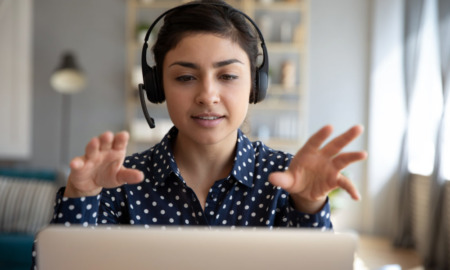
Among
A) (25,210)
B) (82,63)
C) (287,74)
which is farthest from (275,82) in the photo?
(25,210)

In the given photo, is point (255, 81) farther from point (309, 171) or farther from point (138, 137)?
point (138, 137)

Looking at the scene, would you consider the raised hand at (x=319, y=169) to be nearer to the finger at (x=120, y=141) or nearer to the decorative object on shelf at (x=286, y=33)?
the finger at (x=120, y=141)

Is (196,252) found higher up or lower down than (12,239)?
higher up

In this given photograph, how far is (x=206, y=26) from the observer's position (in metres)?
1.17

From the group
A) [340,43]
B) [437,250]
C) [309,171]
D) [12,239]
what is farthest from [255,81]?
[340,43]

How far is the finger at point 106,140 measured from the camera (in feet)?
2.62

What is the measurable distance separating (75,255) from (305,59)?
16.1ft

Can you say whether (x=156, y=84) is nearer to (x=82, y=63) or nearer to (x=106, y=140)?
(x=106, y=140)

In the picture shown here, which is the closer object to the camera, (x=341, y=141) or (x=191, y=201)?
(x=341, y=141)

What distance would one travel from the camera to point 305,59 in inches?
211

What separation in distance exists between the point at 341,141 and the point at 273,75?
4.84m

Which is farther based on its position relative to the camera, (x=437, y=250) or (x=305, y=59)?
(x=305, y=59)

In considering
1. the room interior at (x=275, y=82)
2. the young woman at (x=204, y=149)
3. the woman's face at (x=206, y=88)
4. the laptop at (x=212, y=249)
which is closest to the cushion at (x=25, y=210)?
the room interior at (x=275, y=82)

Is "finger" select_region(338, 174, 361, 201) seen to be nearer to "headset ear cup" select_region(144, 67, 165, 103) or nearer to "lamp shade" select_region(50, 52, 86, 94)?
"headset ear cup" select_region(144, 67, 165, 103)
